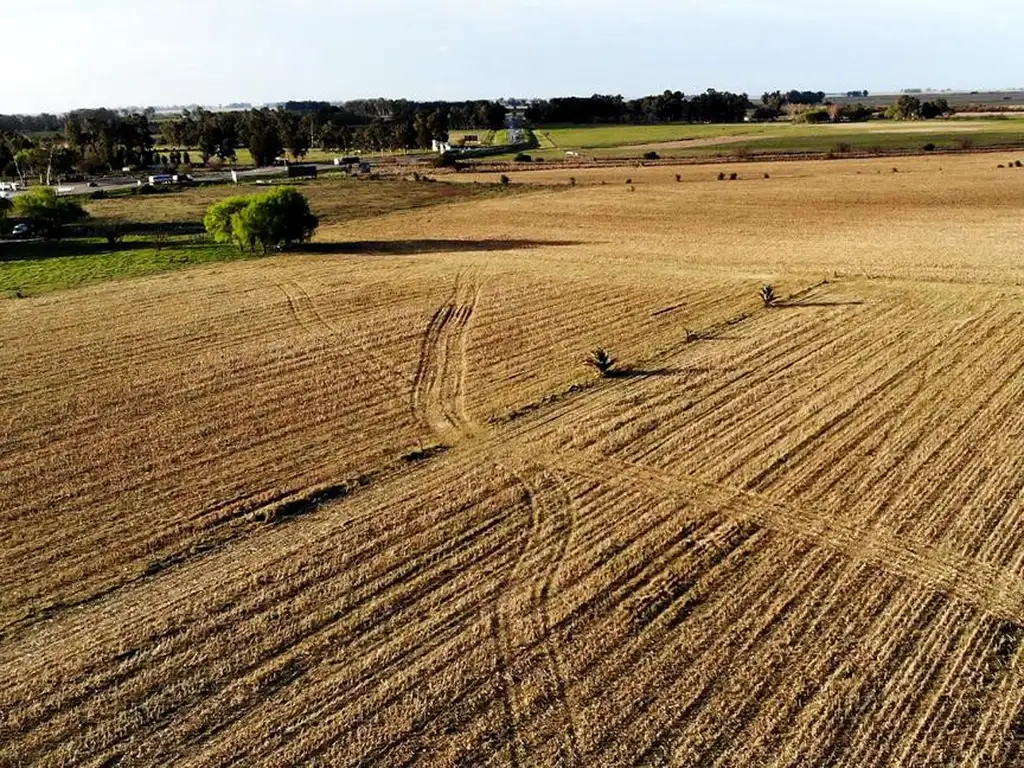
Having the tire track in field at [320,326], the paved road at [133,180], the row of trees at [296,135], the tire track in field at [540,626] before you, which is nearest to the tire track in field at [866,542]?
the tire track in field at [540,626]

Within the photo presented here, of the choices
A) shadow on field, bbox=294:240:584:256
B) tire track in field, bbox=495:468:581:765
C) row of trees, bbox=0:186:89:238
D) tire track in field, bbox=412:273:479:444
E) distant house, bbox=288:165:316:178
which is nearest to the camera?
tire track in field, bbox=495:468:581:765

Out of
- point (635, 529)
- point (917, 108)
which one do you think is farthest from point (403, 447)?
point (917, 108)

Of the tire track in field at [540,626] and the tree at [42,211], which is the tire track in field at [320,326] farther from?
the tree at [42,211]

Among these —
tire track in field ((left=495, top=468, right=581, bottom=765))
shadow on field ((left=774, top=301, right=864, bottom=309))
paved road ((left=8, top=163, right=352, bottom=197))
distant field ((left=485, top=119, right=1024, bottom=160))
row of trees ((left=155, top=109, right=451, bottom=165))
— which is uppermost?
row of trees ((left=155, top=109, right=451, bottom=165))

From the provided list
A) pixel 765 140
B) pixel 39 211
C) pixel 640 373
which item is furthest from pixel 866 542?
pixel 765 140

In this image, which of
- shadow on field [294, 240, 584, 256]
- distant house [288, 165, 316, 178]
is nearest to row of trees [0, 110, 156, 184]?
distant house [288, 165, 316, 178]

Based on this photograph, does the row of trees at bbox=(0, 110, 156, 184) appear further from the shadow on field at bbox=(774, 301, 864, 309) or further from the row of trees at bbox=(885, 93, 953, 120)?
the row of trees at bbox=(885, 93, 953, 120)

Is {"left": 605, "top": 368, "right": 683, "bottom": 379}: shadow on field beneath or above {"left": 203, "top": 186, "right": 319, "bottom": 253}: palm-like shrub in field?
beneath
